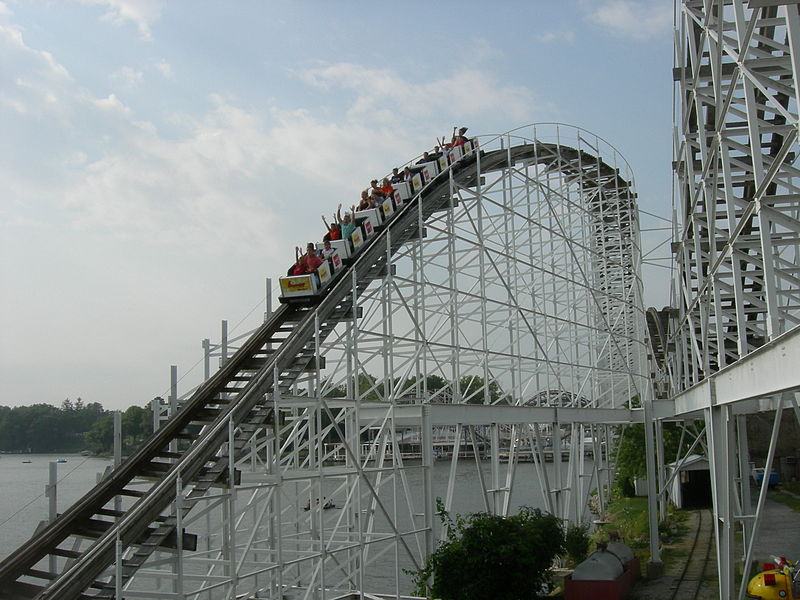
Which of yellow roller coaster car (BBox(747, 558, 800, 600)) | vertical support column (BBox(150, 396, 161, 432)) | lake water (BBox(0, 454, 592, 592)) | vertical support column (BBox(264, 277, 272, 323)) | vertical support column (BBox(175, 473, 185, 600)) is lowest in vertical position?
lake water (BBox(0, 454, 592, 592))

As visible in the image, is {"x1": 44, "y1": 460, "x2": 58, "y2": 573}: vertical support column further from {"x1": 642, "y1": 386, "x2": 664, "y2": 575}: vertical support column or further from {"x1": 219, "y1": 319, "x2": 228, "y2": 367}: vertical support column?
{"x1": 642, "y1": 386, "x2": 664, "y2": 575}: vertical support column

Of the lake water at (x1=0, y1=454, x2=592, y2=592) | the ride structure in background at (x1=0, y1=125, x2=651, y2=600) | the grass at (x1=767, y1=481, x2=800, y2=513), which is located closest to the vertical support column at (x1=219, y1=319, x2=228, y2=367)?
the ride structure in background at (x1=0, y1=125, x2=651, y2=600)

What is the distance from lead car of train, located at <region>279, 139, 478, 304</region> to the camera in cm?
1465

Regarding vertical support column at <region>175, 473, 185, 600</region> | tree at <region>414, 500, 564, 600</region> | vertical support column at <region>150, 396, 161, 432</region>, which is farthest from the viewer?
vertical support column at <region>150, 396, 161, 432</region>

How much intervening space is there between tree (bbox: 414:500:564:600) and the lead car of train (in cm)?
487

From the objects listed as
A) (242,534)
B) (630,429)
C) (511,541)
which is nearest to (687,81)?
(511,541)

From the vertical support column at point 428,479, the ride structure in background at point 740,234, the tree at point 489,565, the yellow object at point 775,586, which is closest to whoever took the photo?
the ride structure in background at point 740,234

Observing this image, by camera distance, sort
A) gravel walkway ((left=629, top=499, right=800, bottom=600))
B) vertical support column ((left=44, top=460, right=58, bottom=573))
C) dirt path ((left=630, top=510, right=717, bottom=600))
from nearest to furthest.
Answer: vertical support column ((left=44, top=460, right=58, bottom=573)), dirt path ((left=630, top=510, right=717, bottom=600)), gravel walkway ((left=629, top=499, right=800, bottom=600))

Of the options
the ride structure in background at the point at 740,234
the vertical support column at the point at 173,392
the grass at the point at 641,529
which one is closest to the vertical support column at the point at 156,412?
the vertical support column at the point at 173,392

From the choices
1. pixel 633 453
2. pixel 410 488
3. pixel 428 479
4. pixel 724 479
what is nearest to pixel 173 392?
pixel 428 479

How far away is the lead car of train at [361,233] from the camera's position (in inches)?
577

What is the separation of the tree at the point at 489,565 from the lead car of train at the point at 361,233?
4.87 meters

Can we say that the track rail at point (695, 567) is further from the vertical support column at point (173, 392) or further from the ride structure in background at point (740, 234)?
the vertical support column at point (173, 392)

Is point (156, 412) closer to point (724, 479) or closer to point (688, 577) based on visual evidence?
point (724, 479)
